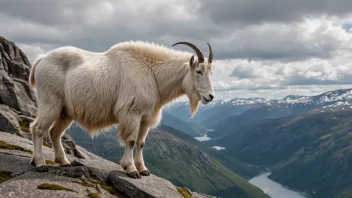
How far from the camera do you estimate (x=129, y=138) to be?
49.0ft

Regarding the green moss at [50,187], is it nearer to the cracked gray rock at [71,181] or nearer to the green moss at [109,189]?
the cracked gray rock at [71,181]

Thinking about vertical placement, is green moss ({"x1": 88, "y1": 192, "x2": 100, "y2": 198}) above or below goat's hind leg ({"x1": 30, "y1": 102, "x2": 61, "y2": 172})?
below

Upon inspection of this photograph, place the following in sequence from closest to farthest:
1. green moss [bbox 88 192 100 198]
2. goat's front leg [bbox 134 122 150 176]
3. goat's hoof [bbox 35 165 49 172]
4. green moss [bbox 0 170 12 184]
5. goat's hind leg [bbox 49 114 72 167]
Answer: green moss [bbox 88 192 100 198] → green moss [bbox 0 170 12 184] → goat's hoof [bbox 35 165 49 172] → goat's front leg [bbox 134 122 150 176] → goat's hind leg [bbox 49 114 72 167]

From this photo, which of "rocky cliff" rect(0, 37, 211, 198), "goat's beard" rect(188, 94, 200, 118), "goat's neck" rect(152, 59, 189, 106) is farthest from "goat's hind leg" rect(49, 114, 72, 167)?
"goat's beard" rect(188, 94, 200, 118)

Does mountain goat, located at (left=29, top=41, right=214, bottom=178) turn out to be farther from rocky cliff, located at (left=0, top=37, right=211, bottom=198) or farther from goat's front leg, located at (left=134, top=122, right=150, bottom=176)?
rocky cliff, located at (left=0, top=37, right=211, bottom=198)

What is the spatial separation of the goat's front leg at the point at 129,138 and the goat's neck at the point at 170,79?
6.71 feet

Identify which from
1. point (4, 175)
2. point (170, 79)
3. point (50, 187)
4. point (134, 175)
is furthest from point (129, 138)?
point (4, 175)

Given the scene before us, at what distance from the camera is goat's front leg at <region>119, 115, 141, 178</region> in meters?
14.8

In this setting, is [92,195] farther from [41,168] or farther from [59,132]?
[59,132]

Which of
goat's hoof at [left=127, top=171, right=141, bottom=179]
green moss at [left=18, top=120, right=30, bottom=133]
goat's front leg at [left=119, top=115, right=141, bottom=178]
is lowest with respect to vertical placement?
green moss at [left=18, top=120, right=30, bottom=133]

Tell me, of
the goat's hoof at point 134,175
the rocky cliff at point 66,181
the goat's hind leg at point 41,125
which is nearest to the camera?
the rocky cliff at point 66,181

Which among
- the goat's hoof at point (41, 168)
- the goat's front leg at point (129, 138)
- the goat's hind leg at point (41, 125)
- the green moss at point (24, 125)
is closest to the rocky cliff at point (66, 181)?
the goat's hoof at point (41, 168)

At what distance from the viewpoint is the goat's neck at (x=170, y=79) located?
16.1 meters

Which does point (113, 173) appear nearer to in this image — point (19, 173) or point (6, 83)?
point (19, 173)
